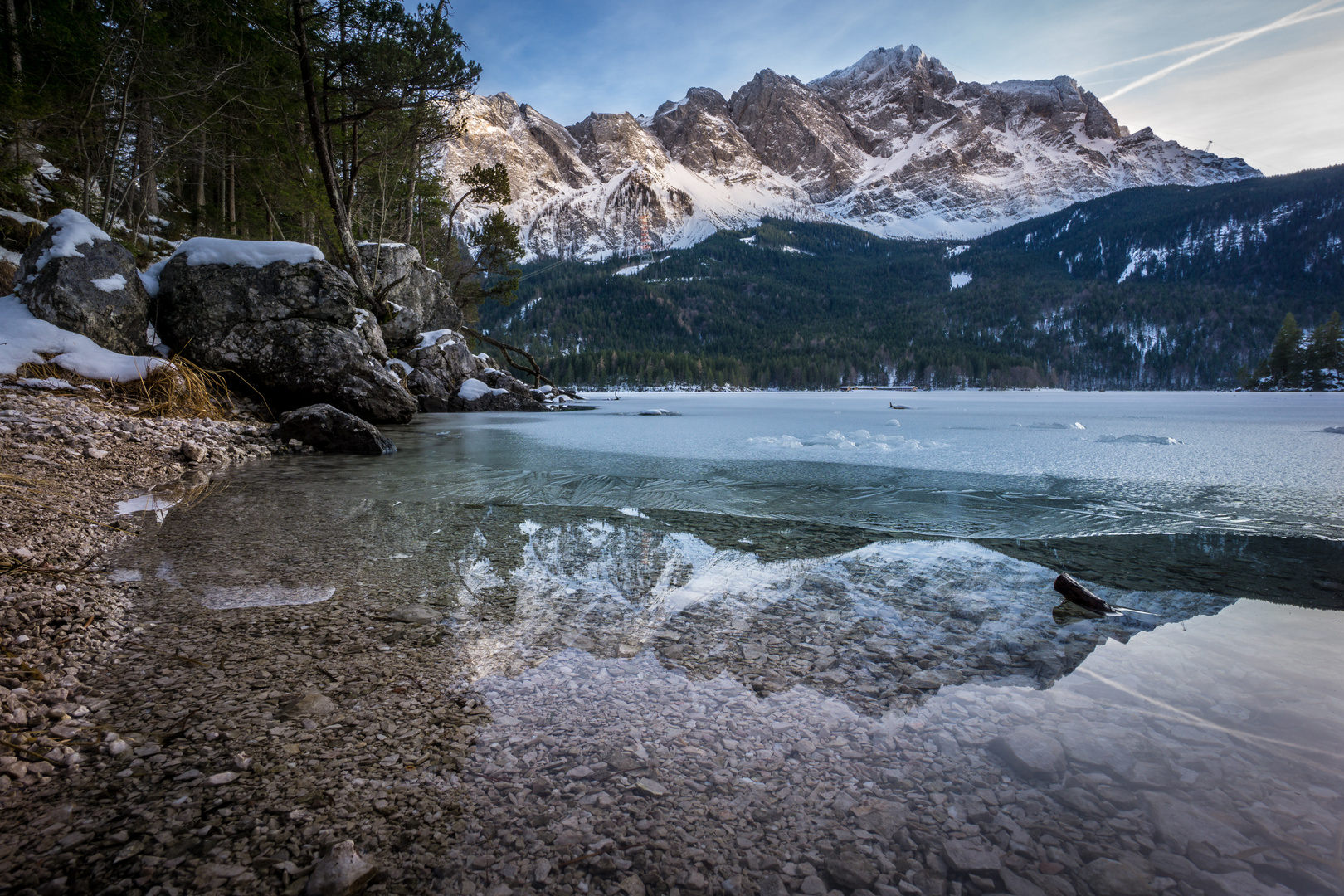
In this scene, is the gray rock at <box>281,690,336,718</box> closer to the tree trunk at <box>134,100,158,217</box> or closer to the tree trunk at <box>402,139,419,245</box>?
the tree trunk at <box>134,100,158,217</box>

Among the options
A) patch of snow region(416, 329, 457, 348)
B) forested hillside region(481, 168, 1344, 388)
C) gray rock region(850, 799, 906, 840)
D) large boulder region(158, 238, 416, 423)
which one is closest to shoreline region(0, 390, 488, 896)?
gray rock region(850, 799, 906, 840)

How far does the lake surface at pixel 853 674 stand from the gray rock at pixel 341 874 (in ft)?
0.56

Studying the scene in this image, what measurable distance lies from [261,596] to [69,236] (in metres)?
9.95

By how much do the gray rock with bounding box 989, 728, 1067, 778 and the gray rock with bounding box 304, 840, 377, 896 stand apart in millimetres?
1690

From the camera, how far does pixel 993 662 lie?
7.60 ft

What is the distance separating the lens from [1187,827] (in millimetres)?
1388

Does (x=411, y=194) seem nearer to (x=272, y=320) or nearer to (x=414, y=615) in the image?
(x=272, y=320)

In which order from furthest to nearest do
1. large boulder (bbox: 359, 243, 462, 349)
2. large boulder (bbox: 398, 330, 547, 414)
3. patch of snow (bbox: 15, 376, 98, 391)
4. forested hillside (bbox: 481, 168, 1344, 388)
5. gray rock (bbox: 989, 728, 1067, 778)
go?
forested hillside (bbox: 481, 168, 1344, 388) → large boulder (bbox: 398, 330, 547, 414) → large boulder (bbox: 359, 243, 462, 349) → patch of snow (bbox: 15, 376, 98, 391) → gray rock (bbox: 989, 728, 1067, 778)

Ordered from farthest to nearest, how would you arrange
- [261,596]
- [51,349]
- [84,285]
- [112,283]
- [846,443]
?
[846,443]
[112,283]
[84,285]
[51,349]
[261,596]

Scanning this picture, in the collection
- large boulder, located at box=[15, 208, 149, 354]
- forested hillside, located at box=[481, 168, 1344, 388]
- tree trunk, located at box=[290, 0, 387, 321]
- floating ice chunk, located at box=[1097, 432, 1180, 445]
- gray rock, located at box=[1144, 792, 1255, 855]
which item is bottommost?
gray rock, located at box=[1144, 792, 1255, 855]

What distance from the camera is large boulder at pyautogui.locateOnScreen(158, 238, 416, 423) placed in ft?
33.9

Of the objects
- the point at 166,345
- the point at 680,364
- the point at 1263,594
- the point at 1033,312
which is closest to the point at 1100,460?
the point at 1263,594

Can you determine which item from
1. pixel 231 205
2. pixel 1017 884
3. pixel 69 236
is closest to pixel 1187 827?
pixel 1017 884

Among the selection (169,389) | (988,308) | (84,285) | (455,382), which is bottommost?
(169,389)
